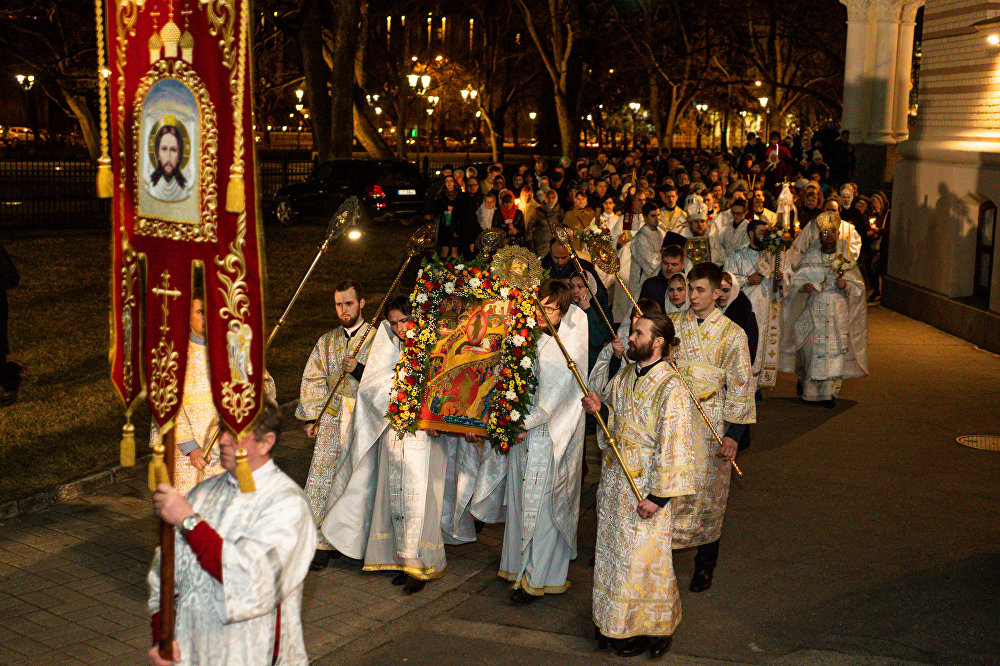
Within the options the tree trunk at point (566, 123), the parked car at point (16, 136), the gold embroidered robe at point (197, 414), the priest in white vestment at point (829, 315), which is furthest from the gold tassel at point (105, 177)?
the parked car at point (16, 136)

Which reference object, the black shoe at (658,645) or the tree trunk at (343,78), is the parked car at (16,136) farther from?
the black shoe at (658,645)

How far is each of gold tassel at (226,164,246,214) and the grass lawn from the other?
6085mm

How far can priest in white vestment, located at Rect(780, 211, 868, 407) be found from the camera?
42.9 ft

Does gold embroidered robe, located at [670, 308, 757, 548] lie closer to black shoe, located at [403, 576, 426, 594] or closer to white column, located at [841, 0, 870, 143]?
black shoe, located at [403, 576, 426, 594]

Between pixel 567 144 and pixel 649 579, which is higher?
pixel 567 144

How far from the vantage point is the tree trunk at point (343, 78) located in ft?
104

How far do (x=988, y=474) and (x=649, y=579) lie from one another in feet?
16.8

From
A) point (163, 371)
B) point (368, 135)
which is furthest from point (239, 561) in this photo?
point (368, 135)

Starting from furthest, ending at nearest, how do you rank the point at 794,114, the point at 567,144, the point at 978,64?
the point at 794,114, the point at 567,144, the point at 978,64

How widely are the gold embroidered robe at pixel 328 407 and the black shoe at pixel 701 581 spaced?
2.49 meters

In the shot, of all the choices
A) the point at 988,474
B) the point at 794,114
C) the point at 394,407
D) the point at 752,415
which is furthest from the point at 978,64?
the point at 794,114

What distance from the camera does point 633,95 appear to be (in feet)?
238

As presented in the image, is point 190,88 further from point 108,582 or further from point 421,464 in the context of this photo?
point 108,582

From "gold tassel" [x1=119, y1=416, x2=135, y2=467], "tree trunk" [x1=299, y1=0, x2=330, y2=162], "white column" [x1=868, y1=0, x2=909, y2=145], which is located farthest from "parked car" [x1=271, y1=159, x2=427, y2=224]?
"gold tassel" [x1=119, y1=416, x2=135, y2=467]
